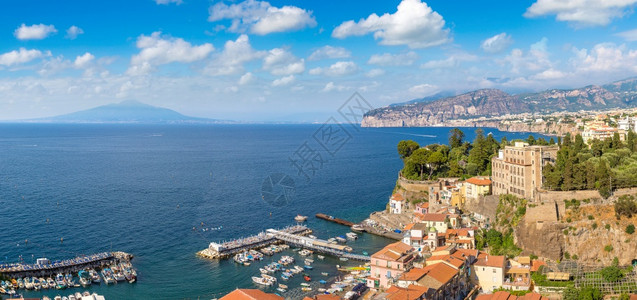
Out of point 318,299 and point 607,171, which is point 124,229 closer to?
point 318,299

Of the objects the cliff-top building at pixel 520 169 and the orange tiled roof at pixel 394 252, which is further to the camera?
the cliff-top building at pixel 520 169

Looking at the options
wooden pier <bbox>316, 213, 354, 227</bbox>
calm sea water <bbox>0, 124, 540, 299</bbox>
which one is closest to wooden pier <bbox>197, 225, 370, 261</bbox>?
calm sea water <bbox>0, 124, 540, 299</bbox>

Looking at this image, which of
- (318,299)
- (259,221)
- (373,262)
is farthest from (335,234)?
(318,299)

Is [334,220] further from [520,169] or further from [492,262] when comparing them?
[492,262]

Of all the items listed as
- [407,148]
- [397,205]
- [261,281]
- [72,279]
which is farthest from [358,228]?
[72,279]

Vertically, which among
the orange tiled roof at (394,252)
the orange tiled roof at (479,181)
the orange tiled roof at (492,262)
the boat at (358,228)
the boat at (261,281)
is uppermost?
the orange tiled roof at (479,181)

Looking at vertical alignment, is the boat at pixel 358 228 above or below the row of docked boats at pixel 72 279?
below

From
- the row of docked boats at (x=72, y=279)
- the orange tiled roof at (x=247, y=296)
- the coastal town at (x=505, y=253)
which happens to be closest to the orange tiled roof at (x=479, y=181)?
the coastal town at (x=505, y=253)

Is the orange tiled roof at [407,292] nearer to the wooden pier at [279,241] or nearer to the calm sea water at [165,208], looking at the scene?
the calm sea water at [165,208]

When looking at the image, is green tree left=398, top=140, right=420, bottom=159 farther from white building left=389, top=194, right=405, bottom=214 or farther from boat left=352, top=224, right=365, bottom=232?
boat left=352, top=224, right=365, bottom=232
